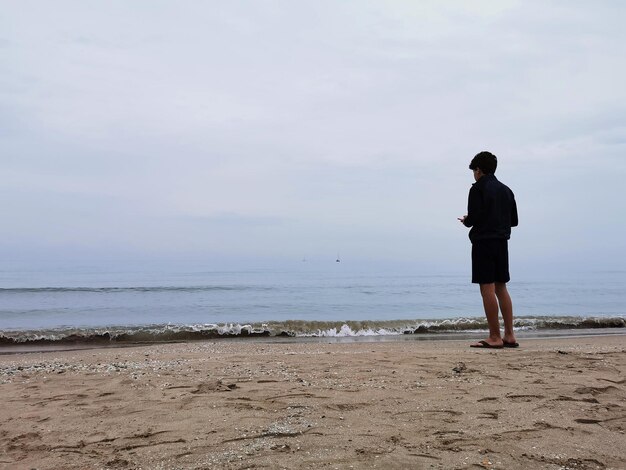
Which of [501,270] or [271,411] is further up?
[501,270]

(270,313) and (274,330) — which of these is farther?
(270,313)

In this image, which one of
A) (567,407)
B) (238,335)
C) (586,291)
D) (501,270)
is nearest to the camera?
(567,407)

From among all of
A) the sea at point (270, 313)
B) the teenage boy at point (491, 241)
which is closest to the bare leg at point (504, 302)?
the teenage boy at point (491, 241)

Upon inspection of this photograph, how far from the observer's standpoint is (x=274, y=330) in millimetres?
Result: 10367

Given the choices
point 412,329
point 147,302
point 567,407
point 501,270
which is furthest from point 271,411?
point 147,302

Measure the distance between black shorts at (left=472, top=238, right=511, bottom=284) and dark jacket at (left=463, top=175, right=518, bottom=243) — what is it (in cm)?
8

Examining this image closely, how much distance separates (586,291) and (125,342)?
19.8 metres

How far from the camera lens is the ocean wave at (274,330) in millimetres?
9622

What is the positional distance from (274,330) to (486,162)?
20.7ft

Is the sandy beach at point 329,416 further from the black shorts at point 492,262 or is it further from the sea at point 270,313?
the sea at point 270,313

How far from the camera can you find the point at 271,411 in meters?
2.91

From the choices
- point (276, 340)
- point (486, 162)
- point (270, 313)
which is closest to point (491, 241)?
point (486, 162)

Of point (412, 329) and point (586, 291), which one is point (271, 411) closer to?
point (412, 329)

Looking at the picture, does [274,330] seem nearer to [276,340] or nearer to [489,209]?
[276,340]
